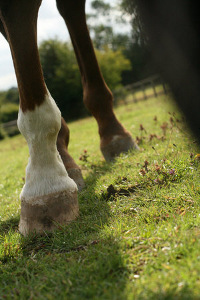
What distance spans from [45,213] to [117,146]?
162 centimetres

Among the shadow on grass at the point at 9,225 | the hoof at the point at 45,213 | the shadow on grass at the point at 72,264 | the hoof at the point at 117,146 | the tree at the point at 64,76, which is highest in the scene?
the tree at the point at 64,76

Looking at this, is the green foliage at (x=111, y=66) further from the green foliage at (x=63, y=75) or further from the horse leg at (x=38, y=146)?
the horse leg at (x=38, y=146)

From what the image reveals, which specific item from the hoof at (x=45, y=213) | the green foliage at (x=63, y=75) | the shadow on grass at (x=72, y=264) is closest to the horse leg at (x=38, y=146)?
the hoof at (x=45, y=213)

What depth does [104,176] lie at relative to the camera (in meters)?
3.00

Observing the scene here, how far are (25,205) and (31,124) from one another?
539mm

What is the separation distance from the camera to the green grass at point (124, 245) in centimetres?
123

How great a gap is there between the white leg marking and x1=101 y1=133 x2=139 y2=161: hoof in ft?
4.46

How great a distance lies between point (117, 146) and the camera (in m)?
3.48

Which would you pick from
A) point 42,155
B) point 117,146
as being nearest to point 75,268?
point 42,155

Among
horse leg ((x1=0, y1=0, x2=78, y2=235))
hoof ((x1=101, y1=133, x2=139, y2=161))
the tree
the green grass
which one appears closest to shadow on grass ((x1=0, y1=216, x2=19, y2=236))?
the green grass

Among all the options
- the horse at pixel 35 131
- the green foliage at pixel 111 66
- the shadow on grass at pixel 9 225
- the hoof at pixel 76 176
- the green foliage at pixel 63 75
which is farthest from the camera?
the green foliage at pixel 111 66

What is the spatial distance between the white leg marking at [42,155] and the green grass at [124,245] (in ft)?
0.89

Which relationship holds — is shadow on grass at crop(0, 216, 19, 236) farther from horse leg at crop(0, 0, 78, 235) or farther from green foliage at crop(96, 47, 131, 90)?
green foliage at crop(96, 47, 131, 90)

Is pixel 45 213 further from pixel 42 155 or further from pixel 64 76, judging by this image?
pixel 64 76
